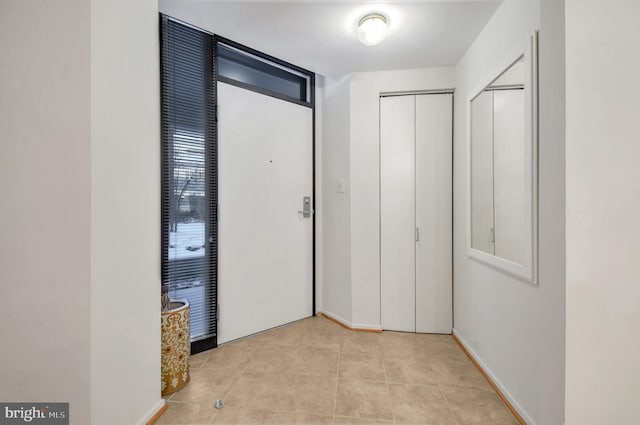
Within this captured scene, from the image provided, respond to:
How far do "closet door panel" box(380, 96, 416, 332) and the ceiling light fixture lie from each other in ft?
2.63

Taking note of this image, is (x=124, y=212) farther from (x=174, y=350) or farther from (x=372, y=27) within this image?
(x=372, y=27)

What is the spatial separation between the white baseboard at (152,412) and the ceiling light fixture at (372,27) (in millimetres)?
2603

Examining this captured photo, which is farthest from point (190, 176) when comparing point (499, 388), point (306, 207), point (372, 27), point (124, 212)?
point (499, 388)

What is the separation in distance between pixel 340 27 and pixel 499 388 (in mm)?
2626

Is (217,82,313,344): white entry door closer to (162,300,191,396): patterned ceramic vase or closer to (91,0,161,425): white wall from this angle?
(162,300,191,396): patterned ceramic vase

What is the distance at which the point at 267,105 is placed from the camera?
8.35 feet

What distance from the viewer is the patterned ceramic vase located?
1.68 meters

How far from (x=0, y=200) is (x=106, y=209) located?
347 mm

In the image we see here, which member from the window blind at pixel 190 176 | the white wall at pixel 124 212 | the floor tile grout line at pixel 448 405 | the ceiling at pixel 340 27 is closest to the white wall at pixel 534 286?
the ceiling at pixel 340 27

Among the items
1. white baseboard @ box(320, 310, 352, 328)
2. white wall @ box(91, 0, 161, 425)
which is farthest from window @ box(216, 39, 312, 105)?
white baseboard @ box(320, 310, 352, 328)

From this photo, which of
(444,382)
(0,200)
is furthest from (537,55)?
(0,200)

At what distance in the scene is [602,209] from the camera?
3.67 ft

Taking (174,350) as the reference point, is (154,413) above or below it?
below

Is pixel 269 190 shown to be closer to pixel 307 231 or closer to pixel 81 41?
pixel 307 231
